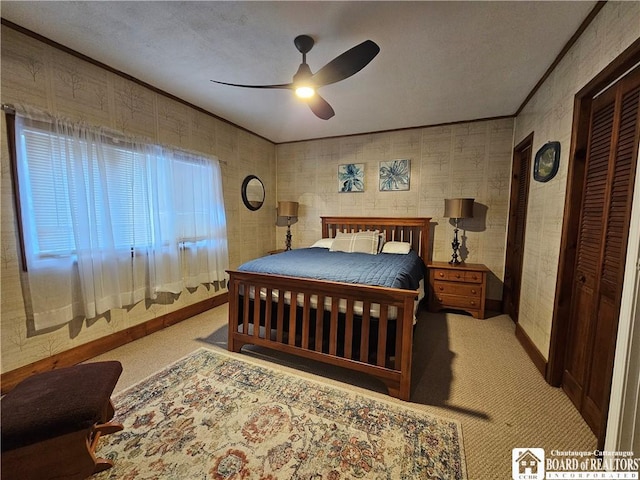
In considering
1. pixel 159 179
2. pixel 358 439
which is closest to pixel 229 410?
pixel 358 439

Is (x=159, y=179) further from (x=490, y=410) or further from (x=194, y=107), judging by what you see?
(x=490, y=410)

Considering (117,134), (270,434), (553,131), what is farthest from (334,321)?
(117,134)

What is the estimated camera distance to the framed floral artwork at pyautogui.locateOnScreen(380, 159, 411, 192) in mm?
3805

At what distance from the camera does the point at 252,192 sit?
13.5 ft

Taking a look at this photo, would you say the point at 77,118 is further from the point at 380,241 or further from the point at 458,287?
the point at 458,287

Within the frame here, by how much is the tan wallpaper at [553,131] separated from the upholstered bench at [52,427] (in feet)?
9.69

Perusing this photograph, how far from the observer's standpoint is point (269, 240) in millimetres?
4641

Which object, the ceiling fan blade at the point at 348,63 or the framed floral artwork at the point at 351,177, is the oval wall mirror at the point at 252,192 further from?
the ceiling fan blade at the point at 348,63

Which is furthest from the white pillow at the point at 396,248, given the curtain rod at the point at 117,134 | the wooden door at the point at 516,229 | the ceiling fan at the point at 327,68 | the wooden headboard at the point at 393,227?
the curtain rod at the point at 117,134

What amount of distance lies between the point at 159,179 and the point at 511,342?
400 centimetres

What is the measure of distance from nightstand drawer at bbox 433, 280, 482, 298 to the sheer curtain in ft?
10.0

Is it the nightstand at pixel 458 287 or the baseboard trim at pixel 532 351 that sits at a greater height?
the nightstand at pixel 458 287

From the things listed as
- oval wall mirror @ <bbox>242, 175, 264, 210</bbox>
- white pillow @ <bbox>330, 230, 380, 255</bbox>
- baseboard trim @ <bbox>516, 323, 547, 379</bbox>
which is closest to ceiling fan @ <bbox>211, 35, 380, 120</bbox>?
white pillow @ <bbox>330, 230, 380, 255</bbox>

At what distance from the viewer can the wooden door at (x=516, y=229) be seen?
2908mm
